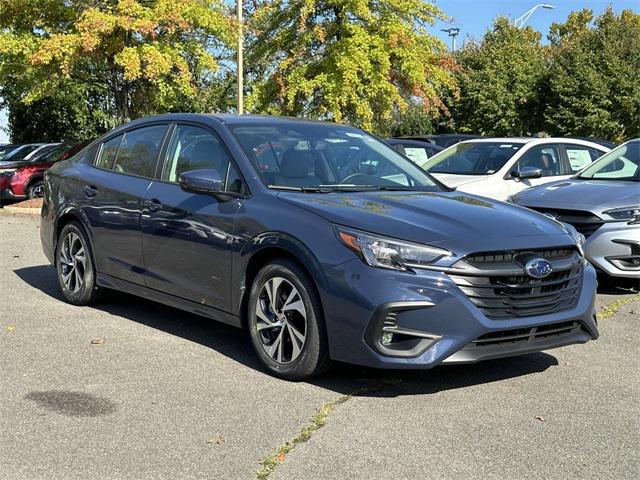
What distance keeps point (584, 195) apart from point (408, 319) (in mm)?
4457

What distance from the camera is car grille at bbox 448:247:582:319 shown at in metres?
4.46

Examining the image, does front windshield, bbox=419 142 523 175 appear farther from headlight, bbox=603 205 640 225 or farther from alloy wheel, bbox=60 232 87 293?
alloy wheel, bbox=60 232 87 293

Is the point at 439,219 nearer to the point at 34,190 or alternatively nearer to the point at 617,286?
the point at 617,286

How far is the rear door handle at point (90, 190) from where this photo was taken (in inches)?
261

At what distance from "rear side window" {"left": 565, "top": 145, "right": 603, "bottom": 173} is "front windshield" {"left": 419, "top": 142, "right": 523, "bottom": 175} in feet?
3.12

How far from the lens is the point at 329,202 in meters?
4.99

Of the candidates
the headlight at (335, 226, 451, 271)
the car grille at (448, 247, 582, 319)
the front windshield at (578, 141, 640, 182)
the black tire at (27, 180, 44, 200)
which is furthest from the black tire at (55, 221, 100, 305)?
the black tire at (27, 180, 44, 200)

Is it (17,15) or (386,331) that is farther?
(17,15)

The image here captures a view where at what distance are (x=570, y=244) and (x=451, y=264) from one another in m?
0.99

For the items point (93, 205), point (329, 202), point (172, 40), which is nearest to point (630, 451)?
point (329, 202)

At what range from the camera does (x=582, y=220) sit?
26.0 ft

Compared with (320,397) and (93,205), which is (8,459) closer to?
(320,397)

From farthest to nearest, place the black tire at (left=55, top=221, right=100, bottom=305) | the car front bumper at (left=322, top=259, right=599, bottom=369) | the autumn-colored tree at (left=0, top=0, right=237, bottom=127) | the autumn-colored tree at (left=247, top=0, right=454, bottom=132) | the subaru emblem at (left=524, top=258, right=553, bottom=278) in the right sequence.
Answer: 1. the autumn-colored tree at (left=247, top=0, right=454, bottom=132)
2. the autumn-colored tree at (left=0, top=0, right=237, bottom=127)
3. the black tire at (left=55, top=221, right=100, bottom=305)
4. the subaru emblem at (left=524, top=258, right=553, bottom=278)
5. the car front bumper at (left=322, top=259, right=599, bottom=369)

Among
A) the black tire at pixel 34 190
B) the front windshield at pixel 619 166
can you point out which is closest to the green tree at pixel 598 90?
the black tire at pixel 34 190
